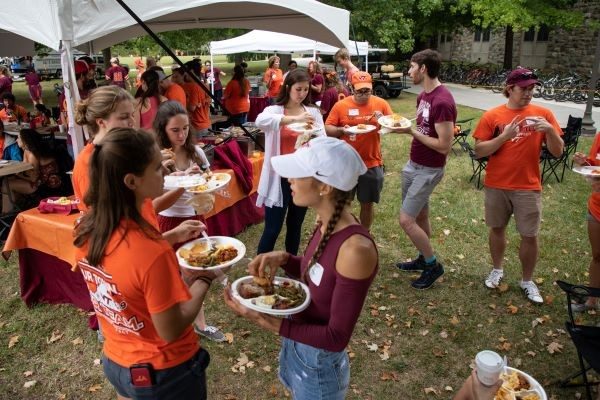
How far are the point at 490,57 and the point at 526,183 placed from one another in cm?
2894

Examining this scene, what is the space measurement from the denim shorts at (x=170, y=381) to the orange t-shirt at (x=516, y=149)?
314 centimetres

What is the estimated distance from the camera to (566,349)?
11.7ft

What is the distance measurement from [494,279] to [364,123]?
7.01 ft

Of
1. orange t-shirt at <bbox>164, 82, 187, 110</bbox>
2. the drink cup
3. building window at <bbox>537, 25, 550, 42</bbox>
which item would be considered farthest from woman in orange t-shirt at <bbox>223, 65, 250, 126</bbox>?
building window at <bbox>537, 25, 550, 42</bbox>

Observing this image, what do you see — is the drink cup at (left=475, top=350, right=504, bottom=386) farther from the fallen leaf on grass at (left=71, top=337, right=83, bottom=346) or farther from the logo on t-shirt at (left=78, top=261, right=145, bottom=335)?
the fallen leaf on grass at (left=71, top=337, right=83, bottom=346)

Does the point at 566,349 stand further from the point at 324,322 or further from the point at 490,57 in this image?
the point at 490,57

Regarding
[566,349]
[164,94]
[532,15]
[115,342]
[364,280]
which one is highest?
[532,15]

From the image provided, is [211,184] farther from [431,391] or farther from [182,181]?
[431,391]

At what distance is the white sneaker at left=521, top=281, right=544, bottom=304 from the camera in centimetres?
413

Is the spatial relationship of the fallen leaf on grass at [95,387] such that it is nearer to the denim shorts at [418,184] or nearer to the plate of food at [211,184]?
the plate of food at [211,184]

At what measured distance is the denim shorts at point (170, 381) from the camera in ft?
5.73

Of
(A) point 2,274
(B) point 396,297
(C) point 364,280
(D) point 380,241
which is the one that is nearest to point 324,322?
(C) point 364,280

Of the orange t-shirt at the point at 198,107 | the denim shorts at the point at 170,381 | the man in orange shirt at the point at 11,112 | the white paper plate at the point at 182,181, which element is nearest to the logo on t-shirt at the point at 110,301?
the denim shorts at the point at 170,381

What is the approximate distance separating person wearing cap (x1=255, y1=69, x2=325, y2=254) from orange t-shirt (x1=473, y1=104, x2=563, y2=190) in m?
1.51
